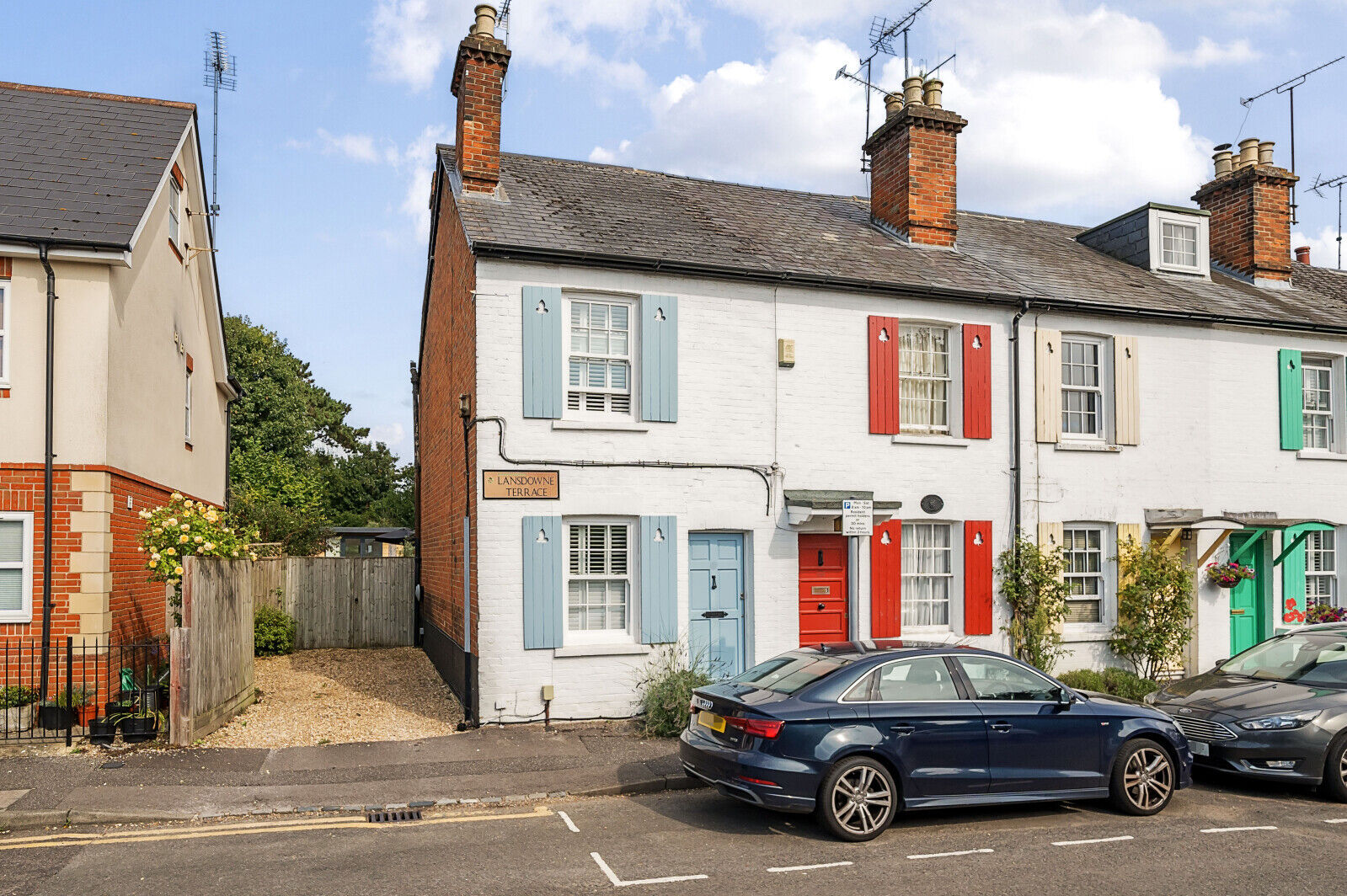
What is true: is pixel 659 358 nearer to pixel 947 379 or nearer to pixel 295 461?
pixel 947 379

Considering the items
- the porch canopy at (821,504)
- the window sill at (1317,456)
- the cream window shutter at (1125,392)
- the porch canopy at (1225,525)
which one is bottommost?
the porch canopy at (1225,525)

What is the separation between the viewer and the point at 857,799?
7906mm

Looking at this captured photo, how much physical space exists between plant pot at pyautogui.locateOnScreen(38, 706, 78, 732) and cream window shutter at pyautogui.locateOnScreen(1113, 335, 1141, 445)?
47.1ft

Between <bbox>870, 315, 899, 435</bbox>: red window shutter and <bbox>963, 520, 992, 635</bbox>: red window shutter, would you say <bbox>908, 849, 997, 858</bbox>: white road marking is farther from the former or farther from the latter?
<bbox>870, 315, 899, 435</bbox>: red window shutter

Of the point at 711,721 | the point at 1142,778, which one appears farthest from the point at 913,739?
the point at 1142,778

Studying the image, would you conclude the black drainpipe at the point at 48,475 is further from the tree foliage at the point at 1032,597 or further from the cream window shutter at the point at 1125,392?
the cream window shutter at the point at 1125,392

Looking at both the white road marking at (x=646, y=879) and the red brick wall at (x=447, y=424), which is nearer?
the white road marking at (x=646, y=879)

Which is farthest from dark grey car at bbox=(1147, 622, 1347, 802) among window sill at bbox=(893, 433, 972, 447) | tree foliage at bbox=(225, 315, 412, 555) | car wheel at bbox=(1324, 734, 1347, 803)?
tree foliage at bbox=(225, 315, 412, 555)

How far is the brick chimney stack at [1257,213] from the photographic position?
741 inches

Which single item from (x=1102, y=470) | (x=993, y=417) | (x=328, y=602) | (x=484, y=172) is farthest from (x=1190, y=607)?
(x=328, y=602)

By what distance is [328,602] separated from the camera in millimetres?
20406

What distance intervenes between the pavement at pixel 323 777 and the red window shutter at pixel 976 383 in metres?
6.58

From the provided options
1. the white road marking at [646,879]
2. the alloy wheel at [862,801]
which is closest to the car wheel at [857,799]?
the alloy wheel at [862,801]

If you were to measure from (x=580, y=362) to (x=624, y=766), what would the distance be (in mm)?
5122
